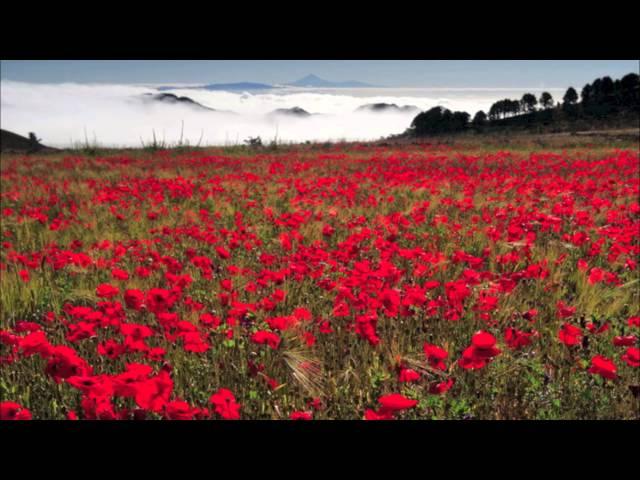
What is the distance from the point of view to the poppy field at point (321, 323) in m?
2.03

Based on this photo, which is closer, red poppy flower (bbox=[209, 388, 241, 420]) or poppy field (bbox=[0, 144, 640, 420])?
red poppy flower (bbox=[209, 388, 241, 420])

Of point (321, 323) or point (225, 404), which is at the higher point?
point (225, 404)

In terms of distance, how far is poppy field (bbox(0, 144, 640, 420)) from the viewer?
2.03 metres

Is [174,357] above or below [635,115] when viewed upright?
below

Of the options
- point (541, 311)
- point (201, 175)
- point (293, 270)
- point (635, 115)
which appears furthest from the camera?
point (635, 115)

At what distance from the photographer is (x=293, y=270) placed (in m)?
3.18

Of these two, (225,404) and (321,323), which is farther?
(321,323)

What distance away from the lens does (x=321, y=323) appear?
103 inches

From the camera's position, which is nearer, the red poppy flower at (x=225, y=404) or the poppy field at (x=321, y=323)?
the red poppy flower at (x=225, y=404)
